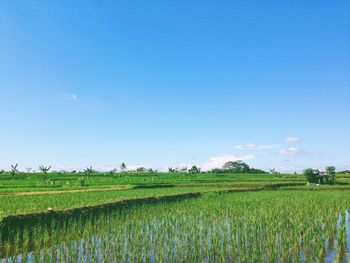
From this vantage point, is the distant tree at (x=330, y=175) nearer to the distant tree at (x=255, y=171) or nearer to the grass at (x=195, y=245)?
the grass at (x=195, y=245)

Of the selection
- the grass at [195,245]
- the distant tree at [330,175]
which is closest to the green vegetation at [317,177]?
the distant tree at [330,175]

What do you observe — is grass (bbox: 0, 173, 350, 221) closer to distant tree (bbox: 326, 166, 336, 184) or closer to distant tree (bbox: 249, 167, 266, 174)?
distant tree (bbox: 326, 166, 336, 184)

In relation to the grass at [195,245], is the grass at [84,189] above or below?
above

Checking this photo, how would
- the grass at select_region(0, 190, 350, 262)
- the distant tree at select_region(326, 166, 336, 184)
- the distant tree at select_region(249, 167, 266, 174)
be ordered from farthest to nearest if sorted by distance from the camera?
1. the distant tree at select_region(249, 167, 266, 174)
2. the distant tree at select_region(326, 166, 336, 184)
3. the grass at select_region(0, 190, 350, 262)

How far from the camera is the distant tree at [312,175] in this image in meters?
41.2

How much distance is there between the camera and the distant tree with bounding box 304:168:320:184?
41150 millimetres

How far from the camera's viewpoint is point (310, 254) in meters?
8.30

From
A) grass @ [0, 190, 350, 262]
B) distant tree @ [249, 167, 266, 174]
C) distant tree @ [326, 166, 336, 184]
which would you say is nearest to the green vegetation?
distant tree @ [326, 166, 336, 184]

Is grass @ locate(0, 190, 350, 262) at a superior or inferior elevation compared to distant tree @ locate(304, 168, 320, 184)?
inferior

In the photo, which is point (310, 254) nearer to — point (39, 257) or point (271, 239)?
point (271, 239)

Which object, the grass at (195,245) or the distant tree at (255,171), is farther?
the distant tree at (255,171)

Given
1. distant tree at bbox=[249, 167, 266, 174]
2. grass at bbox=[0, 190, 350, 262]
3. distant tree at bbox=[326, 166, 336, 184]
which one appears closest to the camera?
grass at bbox=[0, 190, 350, 262]

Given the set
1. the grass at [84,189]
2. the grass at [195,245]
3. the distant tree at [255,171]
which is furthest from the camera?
the distant tree at [255,171]

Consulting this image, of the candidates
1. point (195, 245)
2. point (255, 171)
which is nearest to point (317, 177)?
point (195, 245)
